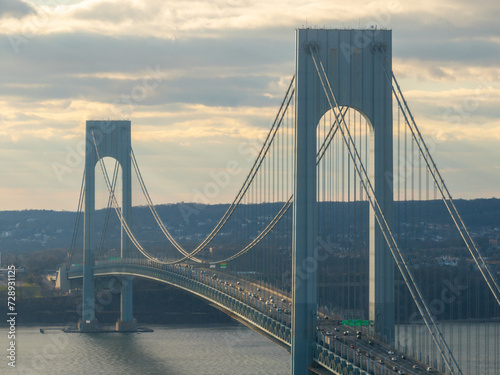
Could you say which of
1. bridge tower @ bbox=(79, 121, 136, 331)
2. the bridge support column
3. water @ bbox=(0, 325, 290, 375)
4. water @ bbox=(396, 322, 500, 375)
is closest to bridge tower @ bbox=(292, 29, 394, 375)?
the bridge support column

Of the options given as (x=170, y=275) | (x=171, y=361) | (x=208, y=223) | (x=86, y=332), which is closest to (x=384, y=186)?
(x=171, y=361)

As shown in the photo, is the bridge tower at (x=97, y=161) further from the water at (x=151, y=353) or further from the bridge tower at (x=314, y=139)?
the bridge tower at (x=314, y=139)

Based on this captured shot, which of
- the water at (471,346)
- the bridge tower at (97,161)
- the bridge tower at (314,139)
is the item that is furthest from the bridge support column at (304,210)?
the bridge tower at (97,161)

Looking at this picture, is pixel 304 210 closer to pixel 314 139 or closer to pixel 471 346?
pixel 314 139

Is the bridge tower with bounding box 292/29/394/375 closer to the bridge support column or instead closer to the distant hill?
the bridge support column

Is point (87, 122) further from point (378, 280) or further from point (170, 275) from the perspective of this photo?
point (378, 280)

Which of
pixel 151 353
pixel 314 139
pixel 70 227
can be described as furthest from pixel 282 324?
pixel 70 227
